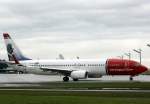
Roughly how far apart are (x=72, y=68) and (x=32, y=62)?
7.57 m

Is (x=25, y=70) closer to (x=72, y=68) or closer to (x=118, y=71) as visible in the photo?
(x=72, y=68)

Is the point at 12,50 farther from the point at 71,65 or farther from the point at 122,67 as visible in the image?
the point at 122,67

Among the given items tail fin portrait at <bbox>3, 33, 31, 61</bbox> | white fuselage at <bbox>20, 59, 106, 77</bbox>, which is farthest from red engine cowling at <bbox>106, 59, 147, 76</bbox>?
tail fin portrait at <bbox>3, 33, 31, 61</bbox>

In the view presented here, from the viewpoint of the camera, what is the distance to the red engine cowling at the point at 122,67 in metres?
73.6

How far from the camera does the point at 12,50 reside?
84.0 metres

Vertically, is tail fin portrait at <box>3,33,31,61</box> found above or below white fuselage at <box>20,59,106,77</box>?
above

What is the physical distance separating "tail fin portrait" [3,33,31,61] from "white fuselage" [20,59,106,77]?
1918 mm

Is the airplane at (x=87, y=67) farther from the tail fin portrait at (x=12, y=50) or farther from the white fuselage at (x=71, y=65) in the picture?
the tail fin portrait at (x=12, y=50)

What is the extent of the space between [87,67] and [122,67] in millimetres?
5642

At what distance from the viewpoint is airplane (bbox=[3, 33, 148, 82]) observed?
2906 inches
